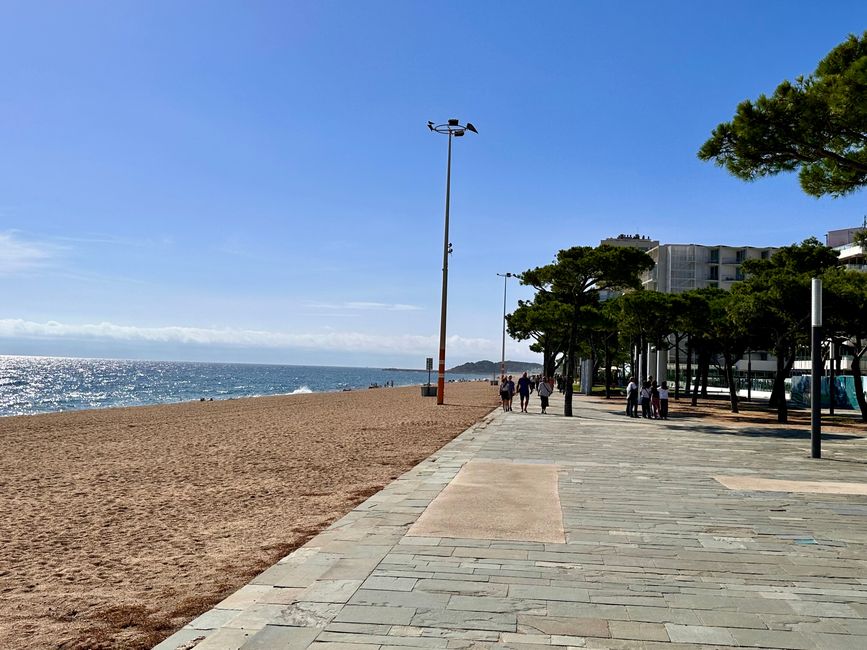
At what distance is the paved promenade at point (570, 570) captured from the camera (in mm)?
3826

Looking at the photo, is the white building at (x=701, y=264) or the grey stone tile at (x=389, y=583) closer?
the grey stone tile at (x=389, y=583)

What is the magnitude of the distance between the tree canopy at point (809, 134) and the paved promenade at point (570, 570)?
485 cm

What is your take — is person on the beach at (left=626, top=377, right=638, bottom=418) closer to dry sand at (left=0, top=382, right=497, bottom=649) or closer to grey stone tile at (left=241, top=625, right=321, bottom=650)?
dry sand at (left=0, top=382, right=497, bottom=649)

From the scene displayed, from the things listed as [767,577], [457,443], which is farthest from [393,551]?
[457,443]

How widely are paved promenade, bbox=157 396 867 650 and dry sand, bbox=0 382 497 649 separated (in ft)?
1.99

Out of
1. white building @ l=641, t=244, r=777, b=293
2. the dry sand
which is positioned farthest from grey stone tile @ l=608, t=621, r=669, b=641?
white building @ l=641, t=244, r=777, b=293

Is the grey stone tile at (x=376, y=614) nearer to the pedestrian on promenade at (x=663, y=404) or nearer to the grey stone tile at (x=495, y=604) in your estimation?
the grey stone tile at (x=495, y=604)

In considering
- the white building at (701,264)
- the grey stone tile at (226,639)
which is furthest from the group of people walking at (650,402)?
the white building at (701,264)

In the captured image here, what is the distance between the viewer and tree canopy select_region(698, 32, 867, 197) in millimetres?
9695

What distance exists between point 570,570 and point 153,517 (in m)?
4.96

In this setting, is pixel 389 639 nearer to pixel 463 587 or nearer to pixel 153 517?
pixel 463 587

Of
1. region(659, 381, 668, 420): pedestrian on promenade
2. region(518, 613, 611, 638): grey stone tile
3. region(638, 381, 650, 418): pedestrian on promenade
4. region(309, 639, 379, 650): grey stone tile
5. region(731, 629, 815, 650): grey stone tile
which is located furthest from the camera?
region(638, 381, 650, 418): pedestrian on promenade

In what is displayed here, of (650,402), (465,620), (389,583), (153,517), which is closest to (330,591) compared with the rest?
(389,583)

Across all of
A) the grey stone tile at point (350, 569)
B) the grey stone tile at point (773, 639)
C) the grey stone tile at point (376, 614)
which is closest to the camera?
the grey stone tile at point (773, 639)
